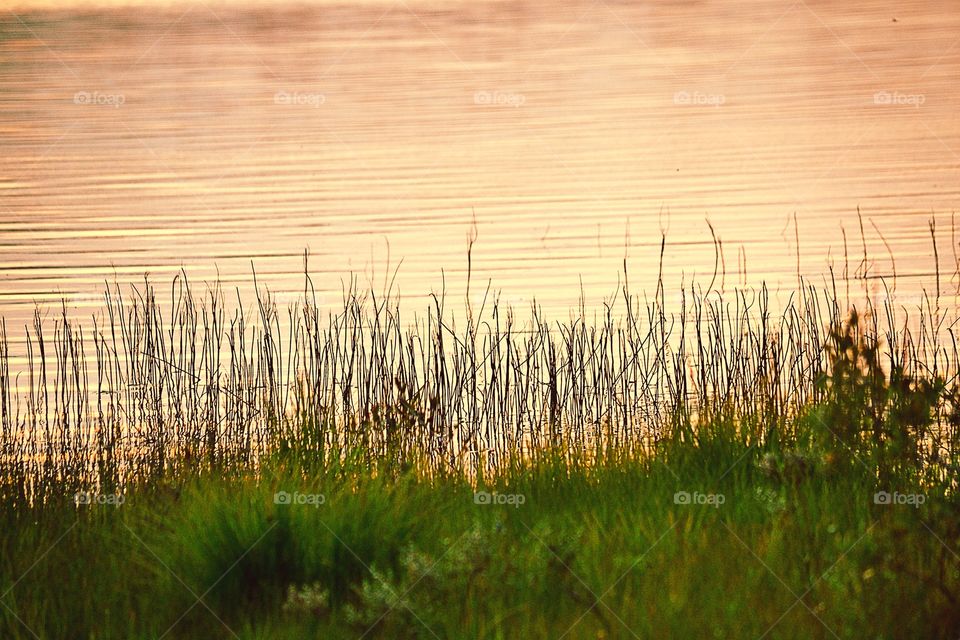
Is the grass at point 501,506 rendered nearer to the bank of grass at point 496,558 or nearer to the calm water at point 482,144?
the bank of grass at point 496,558

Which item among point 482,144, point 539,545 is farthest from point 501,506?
point 482,144

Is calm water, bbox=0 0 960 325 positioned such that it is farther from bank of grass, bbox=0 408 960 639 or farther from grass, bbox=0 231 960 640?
bank of grass, bbox=0 408 960 639

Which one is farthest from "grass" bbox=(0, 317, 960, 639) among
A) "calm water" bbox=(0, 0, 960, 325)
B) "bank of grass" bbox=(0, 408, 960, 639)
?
"calm water" bbox=(0, 0, 960, 325)

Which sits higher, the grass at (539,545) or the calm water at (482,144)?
the calm water at (482,144)

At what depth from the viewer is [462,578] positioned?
8.29ft

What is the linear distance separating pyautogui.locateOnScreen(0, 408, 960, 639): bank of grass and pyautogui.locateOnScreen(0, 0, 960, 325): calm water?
2.04m

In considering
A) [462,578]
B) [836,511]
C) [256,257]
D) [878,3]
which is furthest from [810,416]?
[878,3]

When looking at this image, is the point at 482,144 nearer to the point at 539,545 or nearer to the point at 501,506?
the point at 501,506

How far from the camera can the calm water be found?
5.84 meters

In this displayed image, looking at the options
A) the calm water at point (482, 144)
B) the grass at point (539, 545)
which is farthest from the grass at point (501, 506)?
the calm water at point (482, 144)

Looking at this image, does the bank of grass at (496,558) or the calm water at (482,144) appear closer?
the bank of grass at (496,558)

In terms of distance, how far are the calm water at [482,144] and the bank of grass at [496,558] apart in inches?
80.3

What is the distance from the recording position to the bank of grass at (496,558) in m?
2.44

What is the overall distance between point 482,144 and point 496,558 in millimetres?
5320
